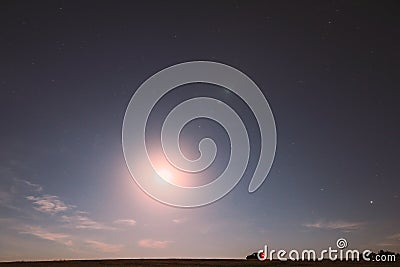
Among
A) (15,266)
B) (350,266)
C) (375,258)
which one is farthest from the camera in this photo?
(375,258)

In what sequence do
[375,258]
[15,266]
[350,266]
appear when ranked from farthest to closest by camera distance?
1. [375,258]
2. [15,266]
3. [350,266]

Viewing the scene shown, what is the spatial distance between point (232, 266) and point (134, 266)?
10893 mm

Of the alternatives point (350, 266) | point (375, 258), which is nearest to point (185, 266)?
point (350, 266)

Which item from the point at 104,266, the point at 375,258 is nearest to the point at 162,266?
the point at 104,266

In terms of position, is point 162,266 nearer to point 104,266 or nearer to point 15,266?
point 104,266

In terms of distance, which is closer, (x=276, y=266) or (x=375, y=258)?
(x=276, y=266)

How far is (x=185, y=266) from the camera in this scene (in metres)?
51.2

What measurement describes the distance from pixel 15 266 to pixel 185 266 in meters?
19.3

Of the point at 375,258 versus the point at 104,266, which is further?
the point at 375,258

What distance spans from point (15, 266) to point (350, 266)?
36.9m

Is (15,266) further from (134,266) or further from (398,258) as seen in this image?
(398,258)

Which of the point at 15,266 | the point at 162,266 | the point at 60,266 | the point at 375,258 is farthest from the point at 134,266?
the point at 375,258

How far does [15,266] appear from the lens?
171 feet

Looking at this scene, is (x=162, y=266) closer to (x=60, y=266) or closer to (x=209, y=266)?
(x=209, y=266)
